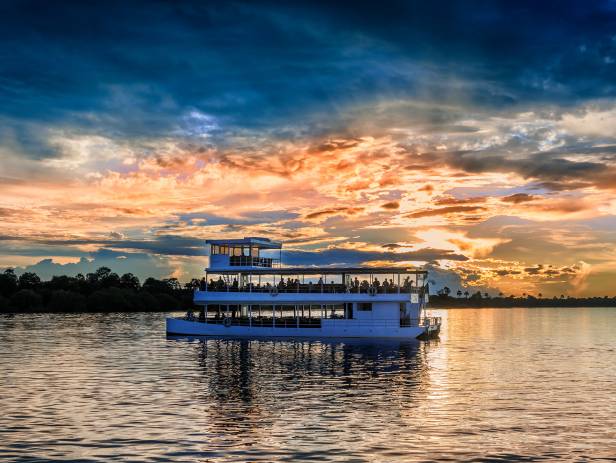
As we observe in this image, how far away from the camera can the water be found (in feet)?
80.1

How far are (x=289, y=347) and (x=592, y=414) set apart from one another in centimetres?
3747

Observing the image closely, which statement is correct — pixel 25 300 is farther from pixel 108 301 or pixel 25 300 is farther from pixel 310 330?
pixel 310 330

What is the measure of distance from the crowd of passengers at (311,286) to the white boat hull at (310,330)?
3.33m

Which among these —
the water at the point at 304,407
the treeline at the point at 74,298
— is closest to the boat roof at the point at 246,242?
the water at the point at 304,407

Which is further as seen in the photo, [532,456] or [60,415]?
[60,415]

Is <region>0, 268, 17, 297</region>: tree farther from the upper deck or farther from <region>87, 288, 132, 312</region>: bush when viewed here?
the upper deck

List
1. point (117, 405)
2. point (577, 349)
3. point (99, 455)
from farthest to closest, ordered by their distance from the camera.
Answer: point (577, 349), point (117, 405), point (99, 455)

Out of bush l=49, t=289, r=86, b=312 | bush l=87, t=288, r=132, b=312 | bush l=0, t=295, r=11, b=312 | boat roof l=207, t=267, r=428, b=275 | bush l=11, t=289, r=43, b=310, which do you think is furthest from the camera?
bush l=87, t=288, r=132, b=312

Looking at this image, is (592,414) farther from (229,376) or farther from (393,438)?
(229,376)

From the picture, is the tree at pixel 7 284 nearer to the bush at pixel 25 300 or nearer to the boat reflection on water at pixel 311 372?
the bush at pixel 25 300

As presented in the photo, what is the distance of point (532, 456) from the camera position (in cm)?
2361

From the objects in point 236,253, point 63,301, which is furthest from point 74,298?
point 236,253

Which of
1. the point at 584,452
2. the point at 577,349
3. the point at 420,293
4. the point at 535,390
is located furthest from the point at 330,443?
the point at 577,349

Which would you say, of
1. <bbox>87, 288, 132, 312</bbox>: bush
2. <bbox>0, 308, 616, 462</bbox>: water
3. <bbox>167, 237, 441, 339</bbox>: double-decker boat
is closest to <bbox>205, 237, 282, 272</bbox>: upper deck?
<bbox>167, 237, 441, 339</bbox>: double-decker boat
